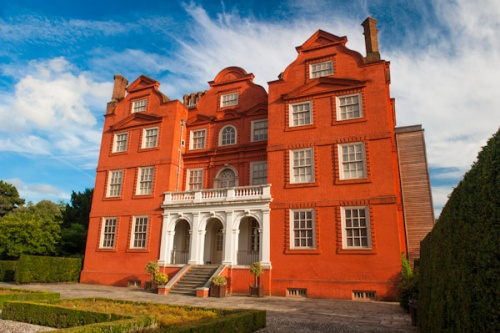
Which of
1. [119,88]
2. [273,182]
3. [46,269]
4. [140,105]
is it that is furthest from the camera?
[119,88]

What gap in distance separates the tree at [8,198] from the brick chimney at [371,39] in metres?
49.8

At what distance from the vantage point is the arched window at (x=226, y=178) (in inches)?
904

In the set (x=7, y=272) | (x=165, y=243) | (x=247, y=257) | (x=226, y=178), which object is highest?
(x=226, y=178)

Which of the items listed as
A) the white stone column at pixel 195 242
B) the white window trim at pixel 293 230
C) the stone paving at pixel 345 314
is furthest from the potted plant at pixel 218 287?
the white window trim at pixel 293 230

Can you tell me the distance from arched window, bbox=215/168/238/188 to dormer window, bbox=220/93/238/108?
15.5 feet

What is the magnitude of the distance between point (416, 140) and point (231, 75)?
519 inches

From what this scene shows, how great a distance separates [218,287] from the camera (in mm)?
→ 16984

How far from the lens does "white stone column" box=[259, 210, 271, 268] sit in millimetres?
18531

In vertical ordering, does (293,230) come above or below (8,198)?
below

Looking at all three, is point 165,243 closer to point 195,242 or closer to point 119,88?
point 195,242

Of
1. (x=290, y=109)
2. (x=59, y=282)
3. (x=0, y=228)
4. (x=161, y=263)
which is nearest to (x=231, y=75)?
(x=290, y=109)

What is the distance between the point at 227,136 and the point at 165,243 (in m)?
8.09

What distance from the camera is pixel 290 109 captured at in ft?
67.9

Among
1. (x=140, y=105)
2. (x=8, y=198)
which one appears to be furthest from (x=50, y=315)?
(x=8, y=198)
